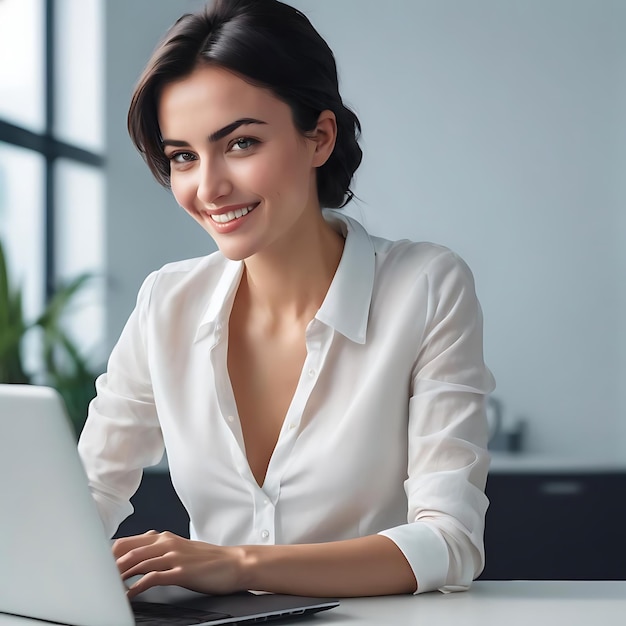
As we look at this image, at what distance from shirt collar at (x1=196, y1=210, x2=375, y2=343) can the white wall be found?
2.63m

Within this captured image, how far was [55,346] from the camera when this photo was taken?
4.23 m

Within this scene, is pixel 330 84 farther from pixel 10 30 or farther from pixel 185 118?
pixel 10 30

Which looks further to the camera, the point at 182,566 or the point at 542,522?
the point at 542,522

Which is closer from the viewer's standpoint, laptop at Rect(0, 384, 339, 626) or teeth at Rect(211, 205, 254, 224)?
laptop at Rect(0, 384, 339, 626)

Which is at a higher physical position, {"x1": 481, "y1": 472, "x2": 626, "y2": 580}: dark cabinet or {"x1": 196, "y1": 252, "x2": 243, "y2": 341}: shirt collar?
{"x1": 196, "y1": 252, "x2": 243, "y2": 341}: shirt collar

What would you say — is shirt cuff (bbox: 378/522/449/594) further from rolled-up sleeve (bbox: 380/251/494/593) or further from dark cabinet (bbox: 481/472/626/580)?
dark cabinet (bbox: 481/472/626/580)

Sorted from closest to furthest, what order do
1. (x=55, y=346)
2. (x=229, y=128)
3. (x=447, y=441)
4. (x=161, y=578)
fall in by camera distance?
1. (x=161, y=578)
2. (x=447, y=441)
3. (x=229, y=128)
4. (x=55, y=346)

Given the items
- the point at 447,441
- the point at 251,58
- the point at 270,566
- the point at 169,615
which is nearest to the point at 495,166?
the point at 251,58

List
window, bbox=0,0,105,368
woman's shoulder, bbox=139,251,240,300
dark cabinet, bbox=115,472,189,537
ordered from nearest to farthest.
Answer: woman's shoulder, bbox=139,251,240,300
dark cabinet, bbox=115,472,189,537
window, bbox=0,0,105,368

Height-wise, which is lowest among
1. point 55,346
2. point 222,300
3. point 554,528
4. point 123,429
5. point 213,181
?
point 554,528

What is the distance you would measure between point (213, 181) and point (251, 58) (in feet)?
0.65

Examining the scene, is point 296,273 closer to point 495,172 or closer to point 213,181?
point 213,181

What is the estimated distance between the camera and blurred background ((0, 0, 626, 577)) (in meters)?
4.20

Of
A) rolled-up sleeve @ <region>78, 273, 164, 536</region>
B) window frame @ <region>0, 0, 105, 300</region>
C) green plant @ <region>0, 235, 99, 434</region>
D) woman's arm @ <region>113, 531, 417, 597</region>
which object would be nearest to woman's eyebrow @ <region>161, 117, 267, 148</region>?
rolled-up sleeve @ <region>78, 273, 164, 536</region>
